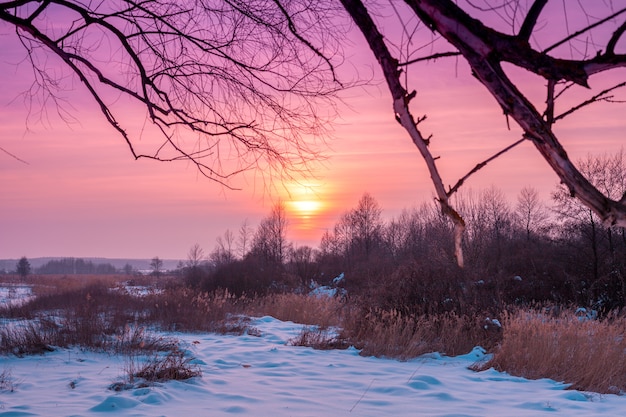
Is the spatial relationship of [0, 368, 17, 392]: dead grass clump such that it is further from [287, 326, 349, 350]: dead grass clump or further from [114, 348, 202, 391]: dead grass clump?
[287, 326, 349, 350]: dead grass clump

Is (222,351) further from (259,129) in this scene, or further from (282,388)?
(259,129)

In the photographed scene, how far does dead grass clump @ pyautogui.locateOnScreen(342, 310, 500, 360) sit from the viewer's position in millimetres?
8703

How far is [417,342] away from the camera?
28.8ft

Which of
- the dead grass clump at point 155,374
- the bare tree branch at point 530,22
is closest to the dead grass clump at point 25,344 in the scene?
the dead grass clump at point 155,374

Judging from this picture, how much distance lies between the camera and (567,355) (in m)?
7.25

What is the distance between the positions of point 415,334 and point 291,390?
3240 millimetres

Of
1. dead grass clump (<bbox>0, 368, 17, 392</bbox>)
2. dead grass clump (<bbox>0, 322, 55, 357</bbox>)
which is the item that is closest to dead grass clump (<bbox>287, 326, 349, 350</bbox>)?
dead grass clump (<bbox>0, 322, 55, 357</bbox>)

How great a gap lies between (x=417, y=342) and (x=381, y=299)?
1.94 m

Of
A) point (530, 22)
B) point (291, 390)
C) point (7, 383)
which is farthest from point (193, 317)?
point (530, 22)

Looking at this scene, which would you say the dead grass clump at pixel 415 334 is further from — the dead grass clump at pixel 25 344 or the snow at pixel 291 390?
the dead grass clump at pixel 25 344

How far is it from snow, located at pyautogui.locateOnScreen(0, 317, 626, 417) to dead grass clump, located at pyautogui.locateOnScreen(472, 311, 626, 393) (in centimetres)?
25

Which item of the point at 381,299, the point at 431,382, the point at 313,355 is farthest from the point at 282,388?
the point at 381,299

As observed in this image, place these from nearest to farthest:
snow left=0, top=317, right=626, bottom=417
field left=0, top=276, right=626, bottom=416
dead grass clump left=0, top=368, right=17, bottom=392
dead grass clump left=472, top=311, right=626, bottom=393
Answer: snow left=0, top=317, right=626, bottom=417 → field left=0, top=276, right=626, bottom=416 → dead grass clump left=0, top=368, right=17, bottom=392 → dead grass clump left=472, top=311, right=626, bottom=393

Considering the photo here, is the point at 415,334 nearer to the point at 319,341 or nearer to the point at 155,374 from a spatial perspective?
the point at 319,341
